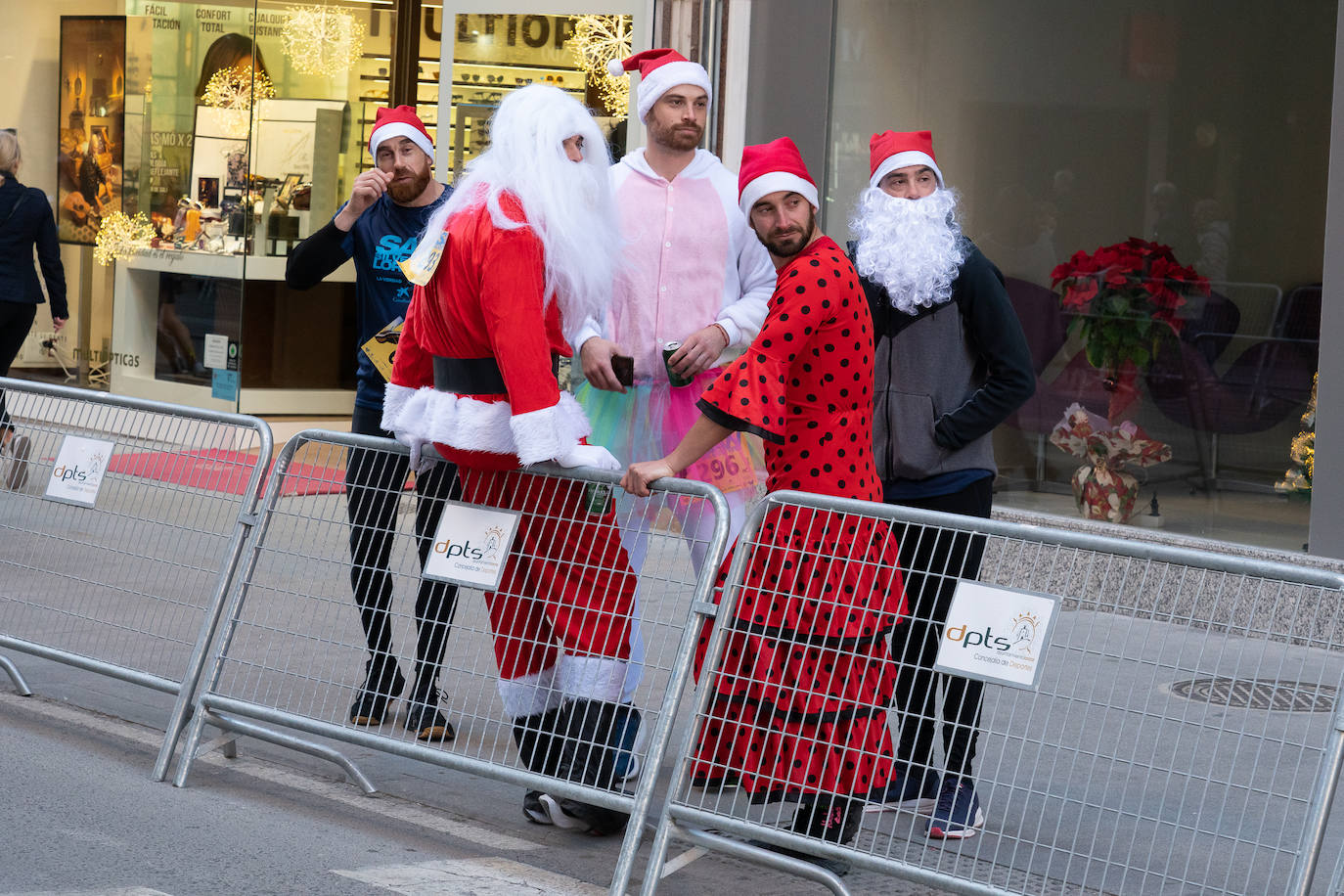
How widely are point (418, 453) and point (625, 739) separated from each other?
98 cm

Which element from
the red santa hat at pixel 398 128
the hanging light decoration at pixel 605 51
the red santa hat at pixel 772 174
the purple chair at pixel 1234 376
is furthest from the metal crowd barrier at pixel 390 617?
the hanging light decoration at pixel 605 51

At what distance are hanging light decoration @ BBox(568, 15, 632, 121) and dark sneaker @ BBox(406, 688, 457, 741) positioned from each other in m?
5.46

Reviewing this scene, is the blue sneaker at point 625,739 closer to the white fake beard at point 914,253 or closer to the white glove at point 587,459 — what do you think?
the white glove at point 587,459

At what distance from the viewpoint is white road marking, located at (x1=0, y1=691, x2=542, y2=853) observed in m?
4.68

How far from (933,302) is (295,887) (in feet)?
7.67

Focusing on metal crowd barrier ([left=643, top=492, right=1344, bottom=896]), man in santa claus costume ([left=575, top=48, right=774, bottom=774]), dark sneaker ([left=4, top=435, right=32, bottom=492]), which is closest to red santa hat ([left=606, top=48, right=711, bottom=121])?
man in santa claus costume ([left=575, top=48, right=774, bottom=774])

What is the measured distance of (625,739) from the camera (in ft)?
15.0

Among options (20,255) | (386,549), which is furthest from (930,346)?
(20,255)

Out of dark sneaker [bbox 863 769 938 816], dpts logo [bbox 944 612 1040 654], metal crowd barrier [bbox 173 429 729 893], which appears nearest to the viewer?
dpts logo [bbox 944 612 1040 654]

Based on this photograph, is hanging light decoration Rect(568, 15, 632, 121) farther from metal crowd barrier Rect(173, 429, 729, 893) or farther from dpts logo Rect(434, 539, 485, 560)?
dpts logo Rect(434, 539, 485, 560)

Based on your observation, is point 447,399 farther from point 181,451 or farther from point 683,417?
point 181,451

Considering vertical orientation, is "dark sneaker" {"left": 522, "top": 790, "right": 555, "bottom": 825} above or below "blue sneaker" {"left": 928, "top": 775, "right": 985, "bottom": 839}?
below

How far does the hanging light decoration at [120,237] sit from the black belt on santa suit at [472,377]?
373 inches

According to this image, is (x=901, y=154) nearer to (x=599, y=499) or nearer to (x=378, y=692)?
(x=599, y=499)
